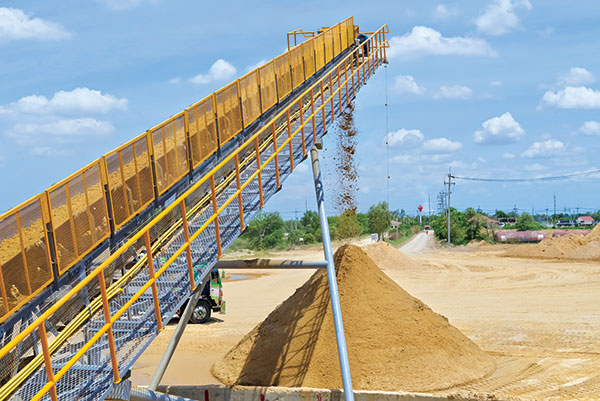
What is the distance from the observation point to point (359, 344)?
492 inches

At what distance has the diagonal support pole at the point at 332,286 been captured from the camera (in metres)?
10.2

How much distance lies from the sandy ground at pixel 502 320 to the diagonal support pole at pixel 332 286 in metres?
2.43

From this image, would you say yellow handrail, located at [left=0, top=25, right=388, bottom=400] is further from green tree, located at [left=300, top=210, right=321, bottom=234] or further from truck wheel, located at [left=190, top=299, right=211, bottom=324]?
green tree, located at [left=300, top=210, right=321, bottom=234]

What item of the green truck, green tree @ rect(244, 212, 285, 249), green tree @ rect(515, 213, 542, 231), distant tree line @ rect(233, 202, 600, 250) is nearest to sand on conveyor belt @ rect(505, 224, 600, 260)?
distant tree line @ rect(233, 202, 600, 250)

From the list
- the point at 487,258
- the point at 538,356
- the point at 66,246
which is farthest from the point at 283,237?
the point at 66,246

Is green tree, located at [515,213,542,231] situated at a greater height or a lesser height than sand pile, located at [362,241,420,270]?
greater

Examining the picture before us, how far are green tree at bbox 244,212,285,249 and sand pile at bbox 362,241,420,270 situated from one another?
102ft

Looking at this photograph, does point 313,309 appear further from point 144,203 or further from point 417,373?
point 144,203

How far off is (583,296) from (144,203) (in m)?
21.4

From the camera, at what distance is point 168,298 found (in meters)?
9.18

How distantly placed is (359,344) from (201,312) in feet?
38.1

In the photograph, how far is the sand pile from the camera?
40.8 m

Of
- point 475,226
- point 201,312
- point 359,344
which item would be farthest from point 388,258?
Answer: point 475,226

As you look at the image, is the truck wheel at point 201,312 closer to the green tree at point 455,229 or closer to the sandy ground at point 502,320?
the sandy ground at point 502,320
